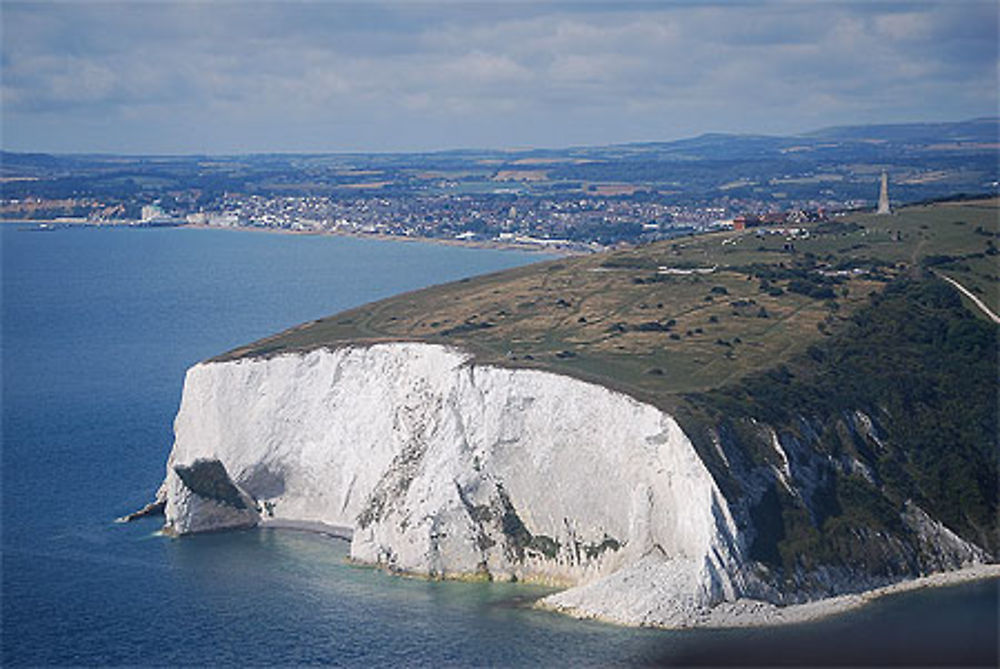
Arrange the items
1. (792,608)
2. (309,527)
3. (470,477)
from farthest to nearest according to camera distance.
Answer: (309,527) < (470,477) < (792,608)

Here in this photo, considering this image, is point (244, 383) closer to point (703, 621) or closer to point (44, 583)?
point (44, 583)

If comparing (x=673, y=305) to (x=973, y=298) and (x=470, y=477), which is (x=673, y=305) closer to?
(x=973, y=298)

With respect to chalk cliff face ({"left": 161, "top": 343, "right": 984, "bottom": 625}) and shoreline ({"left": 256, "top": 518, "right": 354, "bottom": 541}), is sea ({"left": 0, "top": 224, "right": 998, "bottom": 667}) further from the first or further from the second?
chalk cliff face ({"left": 161, "top": 343, "right": 984, "bottom": 625})

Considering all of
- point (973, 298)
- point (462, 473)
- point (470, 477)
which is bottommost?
point (470, 477)

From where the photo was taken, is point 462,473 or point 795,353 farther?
point 795,353

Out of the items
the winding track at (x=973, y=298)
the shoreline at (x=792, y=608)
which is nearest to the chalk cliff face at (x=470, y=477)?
the shoreline at (x=792, y=608)

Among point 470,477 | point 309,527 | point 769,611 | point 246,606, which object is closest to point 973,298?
point 470,477
